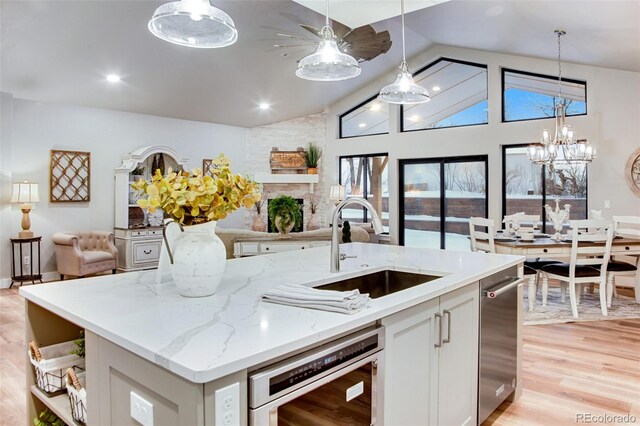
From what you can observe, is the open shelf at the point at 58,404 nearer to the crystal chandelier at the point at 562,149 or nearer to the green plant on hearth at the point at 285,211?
the green plant on hearth at the point at 285,211

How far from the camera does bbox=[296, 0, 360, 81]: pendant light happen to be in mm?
2404

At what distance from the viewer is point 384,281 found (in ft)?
8.01

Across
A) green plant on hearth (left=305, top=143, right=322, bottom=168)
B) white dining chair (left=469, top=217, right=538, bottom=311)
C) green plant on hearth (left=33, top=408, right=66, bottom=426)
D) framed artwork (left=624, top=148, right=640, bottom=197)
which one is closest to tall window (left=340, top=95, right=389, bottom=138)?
green plant on hearth (left=305, top=143, right=322, bottom=168)

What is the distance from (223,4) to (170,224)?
4105mm

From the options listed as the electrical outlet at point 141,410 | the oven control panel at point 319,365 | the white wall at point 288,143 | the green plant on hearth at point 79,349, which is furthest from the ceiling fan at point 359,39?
the electrical outlet at point 141,410

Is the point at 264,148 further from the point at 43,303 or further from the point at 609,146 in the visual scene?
the point at 43,303

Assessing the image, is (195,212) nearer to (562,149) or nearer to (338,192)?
(562,149)

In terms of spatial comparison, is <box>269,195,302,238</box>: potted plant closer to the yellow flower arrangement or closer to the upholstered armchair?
the upholstered armchair

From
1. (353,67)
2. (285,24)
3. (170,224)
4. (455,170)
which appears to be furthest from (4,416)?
(455,170)

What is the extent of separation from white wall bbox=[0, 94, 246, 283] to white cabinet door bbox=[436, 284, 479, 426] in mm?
6640

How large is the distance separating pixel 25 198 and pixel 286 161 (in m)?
4.81

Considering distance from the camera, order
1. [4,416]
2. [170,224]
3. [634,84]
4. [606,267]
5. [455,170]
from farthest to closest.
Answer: [455,170] < [634,84] < [606,267] < [4,416] < [170,224]

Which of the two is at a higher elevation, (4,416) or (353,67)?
(353,67)

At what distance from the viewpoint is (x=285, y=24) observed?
18.8 feet
